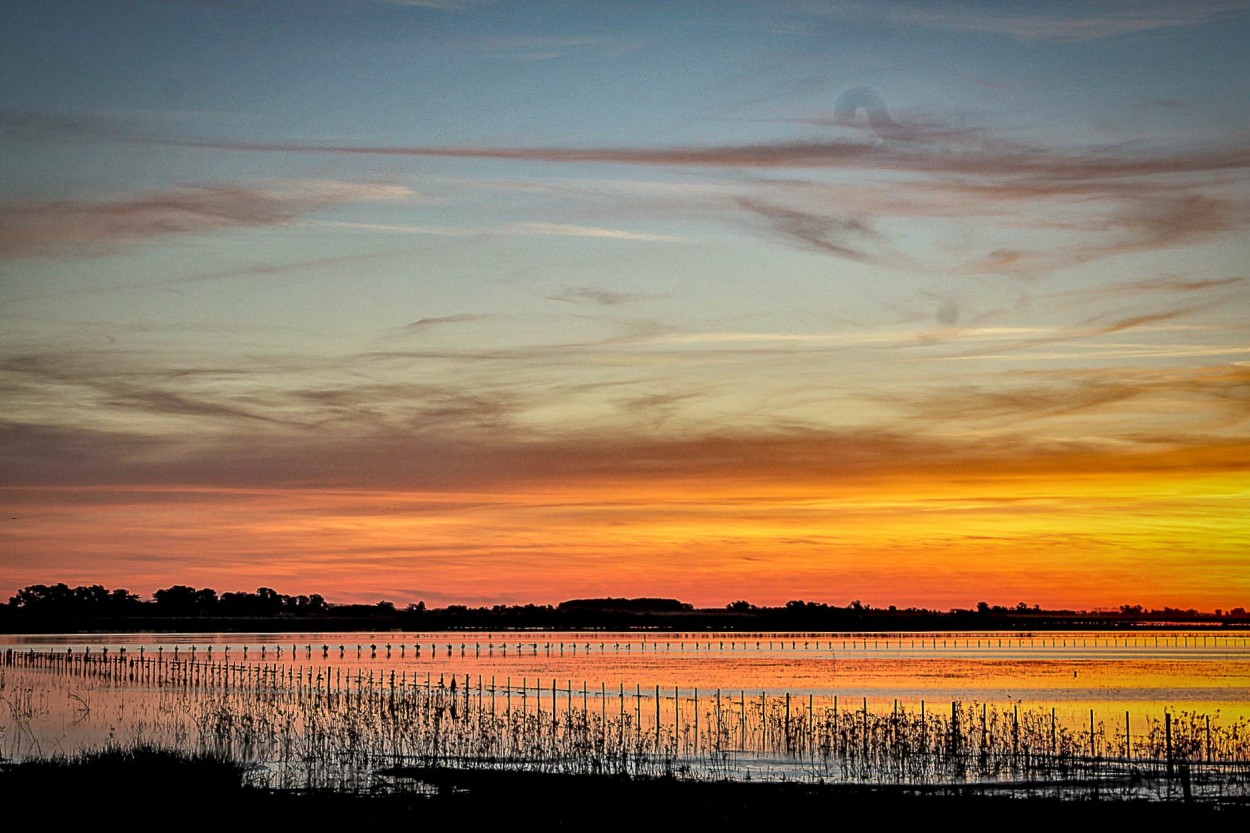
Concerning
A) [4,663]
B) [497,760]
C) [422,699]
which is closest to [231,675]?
[4,663]

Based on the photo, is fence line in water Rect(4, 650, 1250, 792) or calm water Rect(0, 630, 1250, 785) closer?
fence line in water Rect(4, 650, 1250, 792)

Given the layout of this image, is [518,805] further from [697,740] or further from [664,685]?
[664,685]

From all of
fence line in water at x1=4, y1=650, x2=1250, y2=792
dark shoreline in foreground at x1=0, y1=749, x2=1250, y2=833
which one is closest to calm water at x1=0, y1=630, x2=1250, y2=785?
fence line in water at x1=4, y1=650, x2=1250, y2=792

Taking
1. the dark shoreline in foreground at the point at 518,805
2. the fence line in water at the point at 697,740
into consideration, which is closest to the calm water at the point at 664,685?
the fence line in water at the point at 697,740

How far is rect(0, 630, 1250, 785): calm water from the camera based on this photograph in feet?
205

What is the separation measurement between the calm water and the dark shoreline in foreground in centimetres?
1448

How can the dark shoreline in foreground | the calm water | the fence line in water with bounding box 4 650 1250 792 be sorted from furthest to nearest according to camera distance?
Result: 1. the calm water
2. the fence line in water with bounding box 4 650 1250 792
3. the dark shoreline in foreground

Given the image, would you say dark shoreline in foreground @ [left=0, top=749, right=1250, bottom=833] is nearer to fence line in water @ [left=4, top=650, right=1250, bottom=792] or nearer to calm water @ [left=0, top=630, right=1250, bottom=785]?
fence line in water @ [left=4, top=650, right=1250, bottom=792]

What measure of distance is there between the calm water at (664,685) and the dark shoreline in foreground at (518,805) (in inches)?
570

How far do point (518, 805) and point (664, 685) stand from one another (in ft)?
204

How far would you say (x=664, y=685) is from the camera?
9212cm

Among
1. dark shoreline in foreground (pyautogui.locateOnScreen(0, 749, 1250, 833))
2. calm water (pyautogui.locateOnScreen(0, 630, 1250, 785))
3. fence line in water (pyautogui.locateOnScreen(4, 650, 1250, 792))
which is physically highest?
dark shoreline in foreground (pyautogui.locateOnScreen(0, 749, 1250, 833))

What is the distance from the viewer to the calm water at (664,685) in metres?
62.4

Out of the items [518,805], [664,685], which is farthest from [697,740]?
[664,685]
